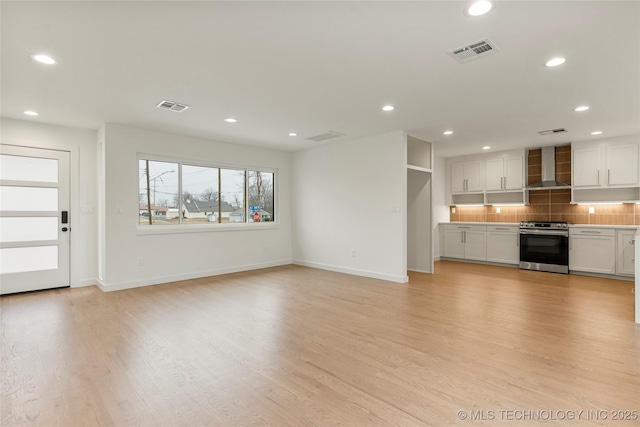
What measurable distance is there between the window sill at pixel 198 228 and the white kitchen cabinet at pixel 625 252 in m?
6.31

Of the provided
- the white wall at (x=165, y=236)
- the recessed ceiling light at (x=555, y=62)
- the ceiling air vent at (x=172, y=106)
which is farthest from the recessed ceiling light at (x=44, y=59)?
the recessed ceiling light at (x=555, y=62)

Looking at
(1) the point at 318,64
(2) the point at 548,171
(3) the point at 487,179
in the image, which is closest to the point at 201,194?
(1) the point at 318,64

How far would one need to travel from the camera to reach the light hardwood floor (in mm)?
1999

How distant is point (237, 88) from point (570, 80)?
3452mm

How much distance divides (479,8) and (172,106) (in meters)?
3.54

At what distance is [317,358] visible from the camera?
270 cm

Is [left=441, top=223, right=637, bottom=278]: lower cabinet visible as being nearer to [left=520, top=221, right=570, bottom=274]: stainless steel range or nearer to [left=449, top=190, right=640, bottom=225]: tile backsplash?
[left=520, top=221, right=570, bottom=274]: stainless steel range

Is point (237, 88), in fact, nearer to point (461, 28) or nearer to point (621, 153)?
point (461, 28)

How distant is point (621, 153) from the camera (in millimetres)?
A: 5840

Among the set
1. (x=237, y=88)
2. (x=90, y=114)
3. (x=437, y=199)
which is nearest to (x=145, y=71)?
(x=237, y=88)

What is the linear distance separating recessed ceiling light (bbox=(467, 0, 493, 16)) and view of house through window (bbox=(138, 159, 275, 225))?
5134mm

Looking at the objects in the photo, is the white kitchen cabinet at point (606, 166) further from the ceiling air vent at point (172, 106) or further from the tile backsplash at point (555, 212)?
the ceiling air vent at point (172, 106)

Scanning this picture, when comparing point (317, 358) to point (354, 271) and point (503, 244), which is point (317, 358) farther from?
point (503, 244)

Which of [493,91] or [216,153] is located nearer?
[493,91]
